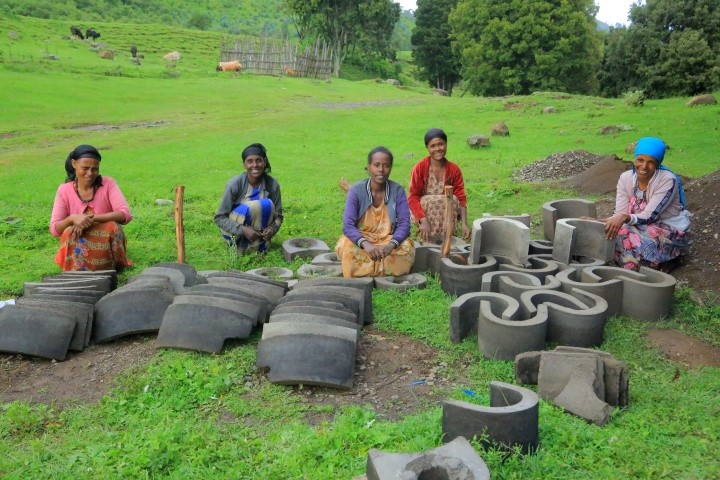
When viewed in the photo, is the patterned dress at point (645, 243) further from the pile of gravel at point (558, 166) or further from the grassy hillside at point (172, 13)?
the grassy hillside at point (172, 13)

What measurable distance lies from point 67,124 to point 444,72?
1285 inches

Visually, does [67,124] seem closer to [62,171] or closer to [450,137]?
[62,171]

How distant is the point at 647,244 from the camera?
20.2 feet

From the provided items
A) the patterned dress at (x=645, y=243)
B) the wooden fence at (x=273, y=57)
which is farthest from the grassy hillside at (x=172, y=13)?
the patterned dress at (x=645, y=243)

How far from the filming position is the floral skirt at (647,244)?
6148 mm

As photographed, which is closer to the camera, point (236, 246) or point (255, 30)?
point (236, 246)

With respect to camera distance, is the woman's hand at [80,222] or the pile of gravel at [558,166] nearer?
the woman's hand at [80,222]

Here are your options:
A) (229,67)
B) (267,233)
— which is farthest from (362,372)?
(229,67)

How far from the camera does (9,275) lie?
681 cm

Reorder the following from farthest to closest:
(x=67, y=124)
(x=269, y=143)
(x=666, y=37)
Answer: (x=666, y=37), (x=67, y=124), (x=269, y=143)

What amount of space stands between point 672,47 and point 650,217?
78.9ft

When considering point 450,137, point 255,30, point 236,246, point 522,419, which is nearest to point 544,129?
point 450,137

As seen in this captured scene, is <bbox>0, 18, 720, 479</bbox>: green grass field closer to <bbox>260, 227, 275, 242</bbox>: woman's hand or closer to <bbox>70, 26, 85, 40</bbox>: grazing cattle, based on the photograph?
<bbox>260, 227, 275, 242</bbox>: woman's hand

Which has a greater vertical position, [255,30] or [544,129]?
[255,30]
